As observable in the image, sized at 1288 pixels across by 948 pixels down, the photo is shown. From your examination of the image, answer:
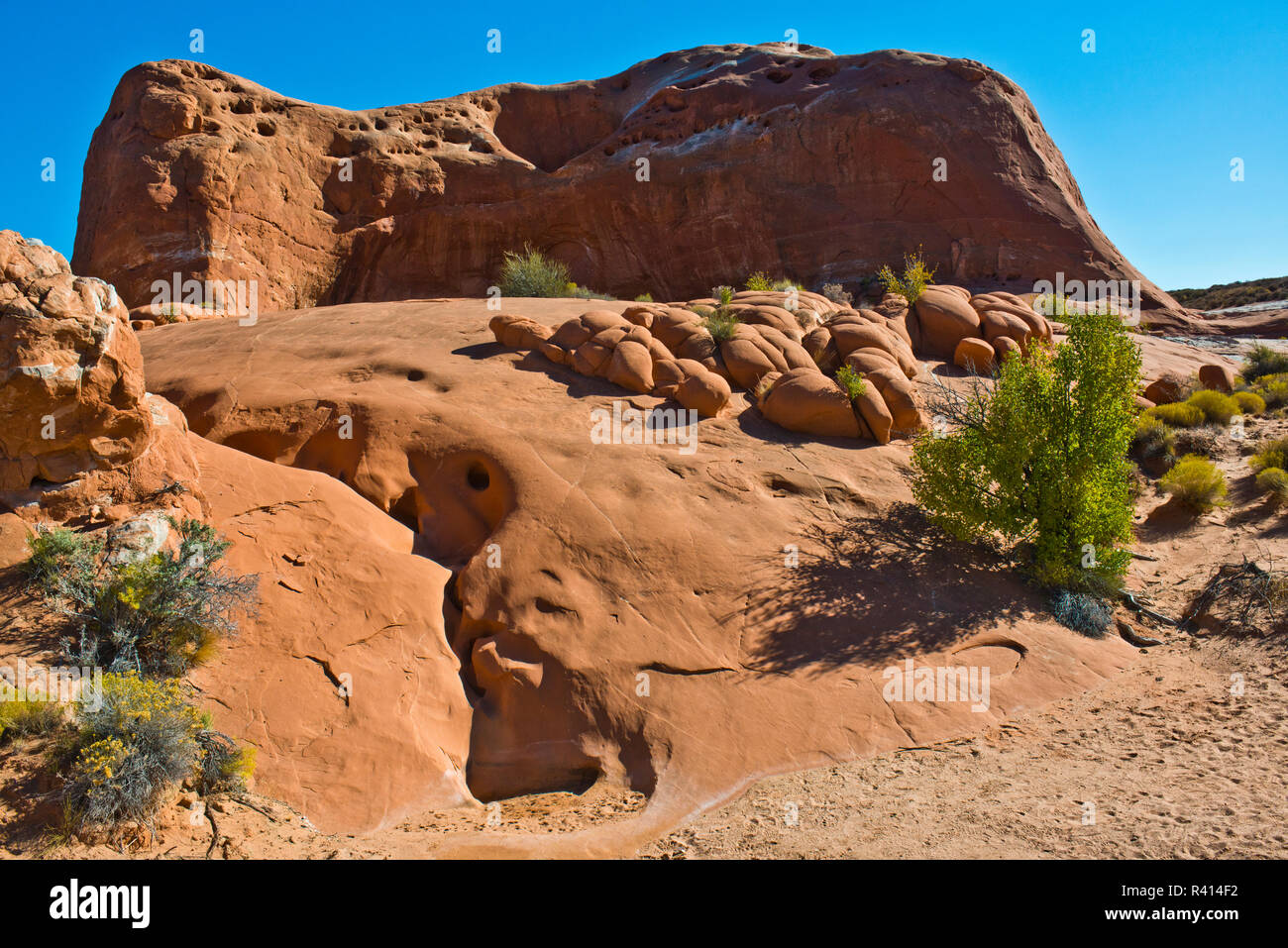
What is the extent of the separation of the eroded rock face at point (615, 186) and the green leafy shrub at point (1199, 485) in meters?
13.0

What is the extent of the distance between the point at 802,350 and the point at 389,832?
9073 mm

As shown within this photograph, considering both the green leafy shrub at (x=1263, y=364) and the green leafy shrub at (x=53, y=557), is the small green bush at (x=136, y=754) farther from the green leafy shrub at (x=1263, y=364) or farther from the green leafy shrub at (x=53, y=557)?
the green leafy shrub at (x=1263, y=364)

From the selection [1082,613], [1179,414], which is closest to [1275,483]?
[1179,414]

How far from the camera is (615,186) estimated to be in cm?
2742

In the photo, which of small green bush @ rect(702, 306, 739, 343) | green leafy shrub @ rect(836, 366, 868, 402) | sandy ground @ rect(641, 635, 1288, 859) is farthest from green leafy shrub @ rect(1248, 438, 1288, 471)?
small green bush @ rect(702, 306, 739, 343)

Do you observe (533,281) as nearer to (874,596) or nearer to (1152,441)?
(1152,441)

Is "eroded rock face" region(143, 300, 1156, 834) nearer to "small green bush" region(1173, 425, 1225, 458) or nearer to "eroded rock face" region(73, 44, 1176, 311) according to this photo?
"small green bush" region(1173, 425, 1225, 458)

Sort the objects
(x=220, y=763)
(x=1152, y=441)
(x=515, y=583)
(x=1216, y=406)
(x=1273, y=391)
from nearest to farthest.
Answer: (x=220, y=763), (x=515, y=583), (x=1152, y=441), (x=1216, y=406), (x=1273, y=391)

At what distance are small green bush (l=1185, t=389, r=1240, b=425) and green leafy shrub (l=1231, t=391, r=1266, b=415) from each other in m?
0.43

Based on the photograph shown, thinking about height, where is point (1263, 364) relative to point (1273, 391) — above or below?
above

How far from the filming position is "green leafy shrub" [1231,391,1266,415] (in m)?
15.3

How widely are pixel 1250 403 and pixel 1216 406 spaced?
51.6 inches

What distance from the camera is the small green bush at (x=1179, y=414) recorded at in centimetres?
1466

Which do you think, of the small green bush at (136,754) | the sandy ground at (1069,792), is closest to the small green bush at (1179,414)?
the sandy ground at (1069,792)
